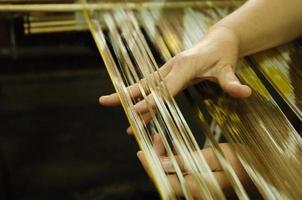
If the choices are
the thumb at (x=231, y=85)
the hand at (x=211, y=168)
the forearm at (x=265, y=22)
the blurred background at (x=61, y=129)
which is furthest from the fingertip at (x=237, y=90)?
the blurred background at (x=61, y=129)

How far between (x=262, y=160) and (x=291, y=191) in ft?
0.30

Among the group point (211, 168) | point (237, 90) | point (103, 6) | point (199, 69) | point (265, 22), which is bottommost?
point (211, 168)

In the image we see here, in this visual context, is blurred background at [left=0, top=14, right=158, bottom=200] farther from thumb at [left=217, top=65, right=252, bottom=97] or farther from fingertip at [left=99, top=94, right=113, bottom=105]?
thumb at [left=217, top=65, right=252, bottom=97]

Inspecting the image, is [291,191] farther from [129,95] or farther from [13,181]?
[13,181]

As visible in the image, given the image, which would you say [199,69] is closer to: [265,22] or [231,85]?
[231,85]

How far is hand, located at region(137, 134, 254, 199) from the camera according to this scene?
78cm

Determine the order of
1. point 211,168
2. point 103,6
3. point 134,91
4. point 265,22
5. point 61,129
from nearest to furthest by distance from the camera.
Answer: point 211,168 < point 134,91 < point 265,22 < point 103,6 < point 61,129

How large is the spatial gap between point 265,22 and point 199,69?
291mm

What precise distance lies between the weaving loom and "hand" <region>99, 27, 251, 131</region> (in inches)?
0.7

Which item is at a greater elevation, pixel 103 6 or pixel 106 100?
pixel 103 6

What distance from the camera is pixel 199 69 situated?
3.34 feet

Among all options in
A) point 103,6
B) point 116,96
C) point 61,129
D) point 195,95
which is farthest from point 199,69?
point 61,129

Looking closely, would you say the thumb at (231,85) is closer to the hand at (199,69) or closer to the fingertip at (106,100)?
the hand at (199,69)

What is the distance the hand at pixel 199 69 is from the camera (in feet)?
3.22
